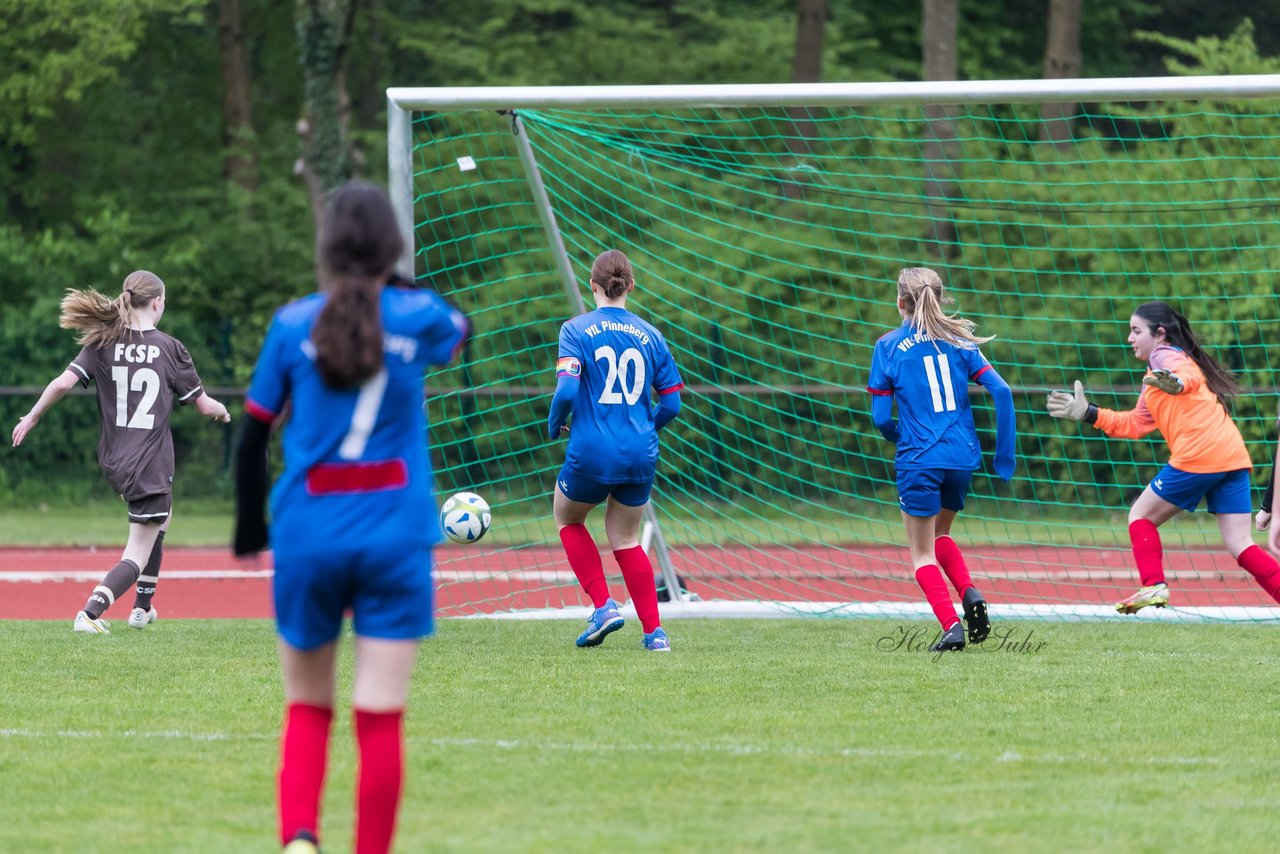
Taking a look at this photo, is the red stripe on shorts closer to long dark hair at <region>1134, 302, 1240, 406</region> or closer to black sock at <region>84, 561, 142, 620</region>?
black sock at <region>84, 561, 142, 620</region>

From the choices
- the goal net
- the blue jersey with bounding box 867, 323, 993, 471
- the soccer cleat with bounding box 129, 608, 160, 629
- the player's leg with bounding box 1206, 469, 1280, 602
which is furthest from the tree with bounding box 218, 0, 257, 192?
the player's leg with bounding box 1206, 469, 1280, 602

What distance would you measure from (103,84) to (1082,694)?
22773 mm

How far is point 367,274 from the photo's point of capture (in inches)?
142

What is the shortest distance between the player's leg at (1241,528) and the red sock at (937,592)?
4.83 ft

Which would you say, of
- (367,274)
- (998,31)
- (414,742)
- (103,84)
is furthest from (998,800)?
(103,84)

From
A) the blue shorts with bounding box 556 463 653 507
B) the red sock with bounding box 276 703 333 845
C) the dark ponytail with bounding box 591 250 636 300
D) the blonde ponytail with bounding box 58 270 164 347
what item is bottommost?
the red sock with bounding box 276 703 333 845

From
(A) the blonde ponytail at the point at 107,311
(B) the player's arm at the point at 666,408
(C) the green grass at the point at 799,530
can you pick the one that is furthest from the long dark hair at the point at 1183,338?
(A) the blonde ponytail at the point at 107,311

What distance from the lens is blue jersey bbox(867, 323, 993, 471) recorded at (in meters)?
7.68

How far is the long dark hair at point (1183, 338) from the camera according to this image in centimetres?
813

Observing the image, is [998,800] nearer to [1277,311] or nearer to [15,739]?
[15,739]

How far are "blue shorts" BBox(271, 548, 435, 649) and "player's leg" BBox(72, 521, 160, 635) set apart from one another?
16.2 feet

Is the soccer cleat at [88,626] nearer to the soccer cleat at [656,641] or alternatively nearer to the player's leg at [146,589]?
the player's leg at [146,589]

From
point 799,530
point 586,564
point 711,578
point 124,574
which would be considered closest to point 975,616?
point 586,564

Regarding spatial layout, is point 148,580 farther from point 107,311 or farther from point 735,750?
Answer: point 735,750
